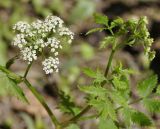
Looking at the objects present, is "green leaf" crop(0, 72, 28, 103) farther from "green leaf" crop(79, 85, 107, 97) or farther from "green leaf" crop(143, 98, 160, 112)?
"green leaf" crop(143, 98, 160, 112)

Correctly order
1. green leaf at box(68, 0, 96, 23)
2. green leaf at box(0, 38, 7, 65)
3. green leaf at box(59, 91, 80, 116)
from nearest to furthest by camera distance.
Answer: green leaf at box(59, 91, 80, 116) → green leaf at box(0, 38, 7, 65) → green leaf at box(68, 0, 96, 23)

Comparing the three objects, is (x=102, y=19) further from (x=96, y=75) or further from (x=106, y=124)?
(x=106, y=124)

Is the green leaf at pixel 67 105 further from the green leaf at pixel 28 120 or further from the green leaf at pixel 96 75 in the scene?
the green leaf at pixel 28 120

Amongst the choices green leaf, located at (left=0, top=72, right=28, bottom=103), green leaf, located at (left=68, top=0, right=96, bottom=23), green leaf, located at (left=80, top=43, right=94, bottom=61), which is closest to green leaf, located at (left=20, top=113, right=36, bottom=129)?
green leaf, located at (left=80, top=43, right=94, bottom=61)

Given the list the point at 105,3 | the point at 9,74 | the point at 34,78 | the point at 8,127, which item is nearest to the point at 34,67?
the point at 34,78

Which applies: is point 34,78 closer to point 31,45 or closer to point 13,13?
point 13,13

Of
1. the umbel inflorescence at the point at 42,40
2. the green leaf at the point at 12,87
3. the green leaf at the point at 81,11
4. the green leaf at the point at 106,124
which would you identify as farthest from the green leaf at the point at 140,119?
the green leaf at the point at 81,11

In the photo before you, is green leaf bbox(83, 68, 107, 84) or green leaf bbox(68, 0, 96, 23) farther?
green leaf bbox(68, 0, 96, 23)
